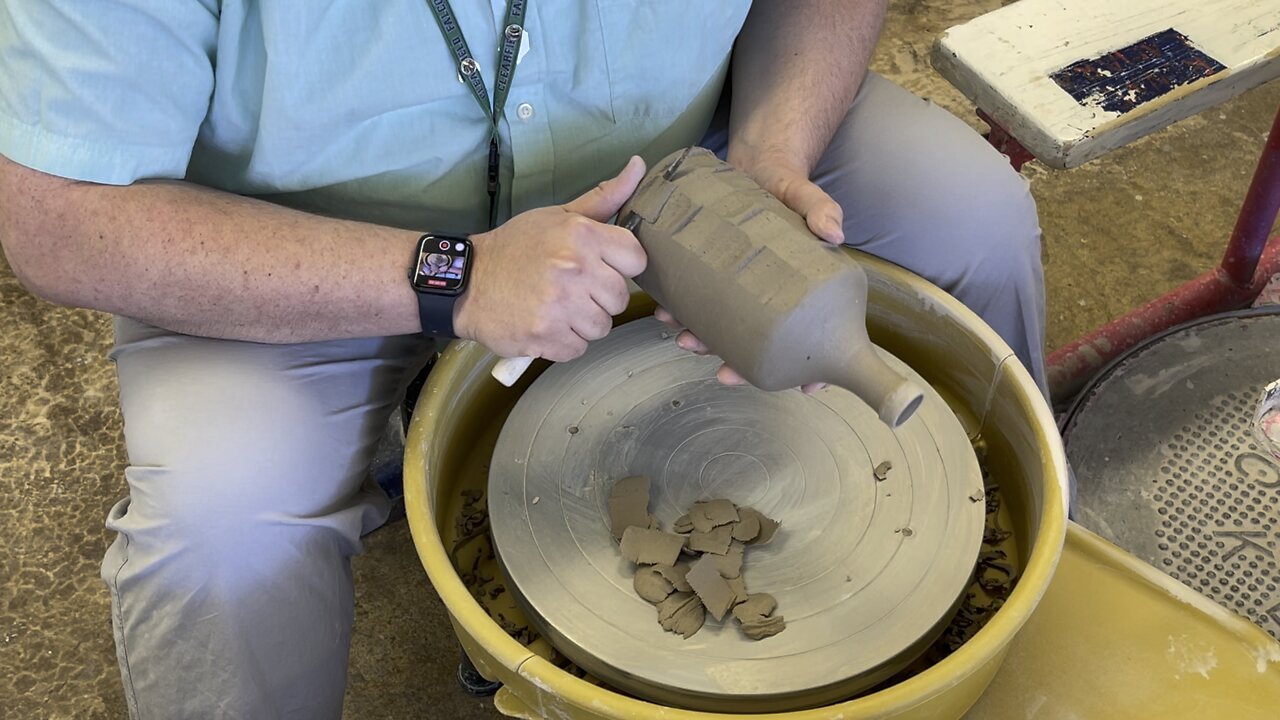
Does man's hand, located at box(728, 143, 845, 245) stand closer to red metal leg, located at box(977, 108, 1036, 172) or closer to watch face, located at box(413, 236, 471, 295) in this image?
watch face, located at box(413, 236, 471, 295)

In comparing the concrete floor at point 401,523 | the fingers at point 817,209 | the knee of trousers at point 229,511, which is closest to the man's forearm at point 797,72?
the fingers at point 817,209

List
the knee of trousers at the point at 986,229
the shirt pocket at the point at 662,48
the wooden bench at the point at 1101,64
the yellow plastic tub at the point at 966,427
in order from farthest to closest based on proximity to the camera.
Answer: the wooden bench at the point at 1101,64, the knee of trousers at the point at 986,229, the shirt pocket at the point at 662,48, the yellow plastic tub at the point at 966,427

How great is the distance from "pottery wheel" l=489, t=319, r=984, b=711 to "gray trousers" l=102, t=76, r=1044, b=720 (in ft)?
0.58

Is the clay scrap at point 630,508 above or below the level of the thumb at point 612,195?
below

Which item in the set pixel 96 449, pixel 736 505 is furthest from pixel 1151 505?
pixel 96 449

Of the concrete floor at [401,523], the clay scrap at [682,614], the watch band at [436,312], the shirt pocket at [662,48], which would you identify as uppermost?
the shirt pocket at [662,48]

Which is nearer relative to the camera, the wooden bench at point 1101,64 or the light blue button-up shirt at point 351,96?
the light blue button-up shirt at point 351,96

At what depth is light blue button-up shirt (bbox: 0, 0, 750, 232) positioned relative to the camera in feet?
3.29

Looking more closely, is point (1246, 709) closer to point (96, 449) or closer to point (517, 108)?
point (517, 108)

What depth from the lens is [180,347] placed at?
114 cm

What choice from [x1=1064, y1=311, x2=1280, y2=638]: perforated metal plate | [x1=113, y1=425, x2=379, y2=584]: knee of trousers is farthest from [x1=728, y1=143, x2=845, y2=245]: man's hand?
[x1=1064, y1=311, x2=1280, y2=638]: perforated metal plate

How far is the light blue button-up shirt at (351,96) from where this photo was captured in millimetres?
1003

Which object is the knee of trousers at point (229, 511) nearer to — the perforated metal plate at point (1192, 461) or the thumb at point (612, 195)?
the thumb at point (612, 195)

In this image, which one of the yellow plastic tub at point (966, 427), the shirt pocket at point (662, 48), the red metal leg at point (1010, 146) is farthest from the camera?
the red metal leg at point (1010, 146)
